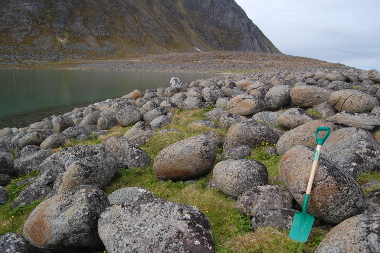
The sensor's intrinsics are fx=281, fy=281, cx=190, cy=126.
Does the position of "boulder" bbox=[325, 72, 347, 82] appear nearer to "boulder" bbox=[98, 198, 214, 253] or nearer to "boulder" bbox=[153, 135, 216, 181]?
"boulder" bbox=[153, 135, 216, 181]

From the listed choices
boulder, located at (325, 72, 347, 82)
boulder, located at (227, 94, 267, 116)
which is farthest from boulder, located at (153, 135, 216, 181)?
boulder, located at (325, 72, 347, 82)

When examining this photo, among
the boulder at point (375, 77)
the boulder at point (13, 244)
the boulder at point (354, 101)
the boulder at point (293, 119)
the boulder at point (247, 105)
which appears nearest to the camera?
the boulder at point (13, 244)

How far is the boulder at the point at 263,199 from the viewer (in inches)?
287

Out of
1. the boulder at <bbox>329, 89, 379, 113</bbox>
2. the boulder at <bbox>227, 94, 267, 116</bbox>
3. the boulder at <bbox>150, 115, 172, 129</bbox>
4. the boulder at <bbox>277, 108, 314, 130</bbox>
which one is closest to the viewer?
the boulder at <bbox>277, 108, 314, 130</bbox>

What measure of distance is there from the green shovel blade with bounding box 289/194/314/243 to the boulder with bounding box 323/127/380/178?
2656mm

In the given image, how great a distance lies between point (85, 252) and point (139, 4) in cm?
21265

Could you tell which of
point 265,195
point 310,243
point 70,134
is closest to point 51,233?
point 265,195

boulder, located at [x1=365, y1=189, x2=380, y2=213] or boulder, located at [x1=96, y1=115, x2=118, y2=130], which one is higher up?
boulder, located at [x1=365, y1=189, x2=380, y2=213]

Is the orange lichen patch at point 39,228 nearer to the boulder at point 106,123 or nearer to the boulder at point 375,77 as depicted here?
the boulder at point 106,123

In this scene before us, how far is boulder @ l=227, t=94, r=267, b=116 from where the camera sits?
16.2 meters

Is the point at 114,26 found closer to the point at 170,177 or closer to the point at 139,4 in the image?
the point at 139,4

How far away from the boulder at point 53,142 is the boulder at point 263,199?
13.0 m

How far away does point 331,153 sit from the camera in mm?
9070

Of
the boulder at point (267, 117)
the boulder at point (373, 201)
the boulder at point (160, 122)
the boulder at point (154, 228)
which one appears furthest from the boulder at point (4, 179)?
the boulder at point (373, 201)
